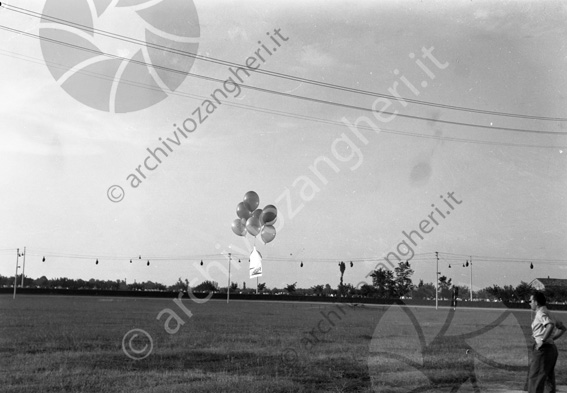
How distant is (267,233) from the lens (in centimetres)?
1942

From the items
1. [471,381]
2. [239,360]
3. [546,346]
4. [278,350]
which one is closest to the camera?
[546,346]

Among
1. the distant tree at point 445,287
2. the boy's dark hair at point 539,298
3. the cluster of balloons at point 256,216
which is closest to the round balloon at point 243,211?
the cluster of balloons at point 256,216

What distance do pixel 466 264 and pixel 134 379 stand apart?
7537 centimetres

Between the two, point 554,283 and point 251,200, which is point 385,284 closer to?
point 554,283

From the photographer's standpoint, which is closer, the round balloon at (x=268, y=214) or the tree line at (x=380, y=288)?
the round balloon at (x=268, y=214)

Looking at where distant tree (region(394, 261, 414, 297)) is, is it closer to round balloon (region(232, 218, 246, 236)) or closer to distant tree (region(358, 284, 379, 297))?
distant tree (region(358, 284, 379, 297))

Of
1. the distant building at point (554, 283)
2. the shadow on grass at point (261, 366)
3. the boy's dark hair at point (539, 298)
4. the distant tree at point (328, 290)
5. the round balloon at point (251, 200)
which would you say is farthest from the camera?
the distant tree at point (328, 290)

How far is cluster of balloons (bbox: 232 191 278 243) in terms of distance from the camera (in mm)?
19266

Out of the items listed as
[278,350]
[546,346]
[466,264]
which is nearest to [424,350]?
[278,350]

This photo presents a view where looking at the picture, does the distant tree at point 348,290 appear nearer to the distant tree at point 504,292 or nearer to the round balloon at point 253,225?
the distant tree at point 504,292

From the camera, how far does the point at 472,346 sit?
68.4ft

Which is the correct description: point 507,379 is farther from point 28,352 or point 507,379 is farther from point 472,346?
point 28,352

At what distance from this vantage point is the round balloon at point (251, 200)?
19406mm

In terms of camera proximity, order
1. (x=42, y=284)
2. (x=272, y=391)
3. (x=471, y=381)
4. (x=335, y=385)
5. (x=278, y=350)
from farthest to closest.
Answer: (x=42, y=284) < (x=278, y=350) < (x=471, y=381) < (x=335, y=385) < (x=272, y=391)
